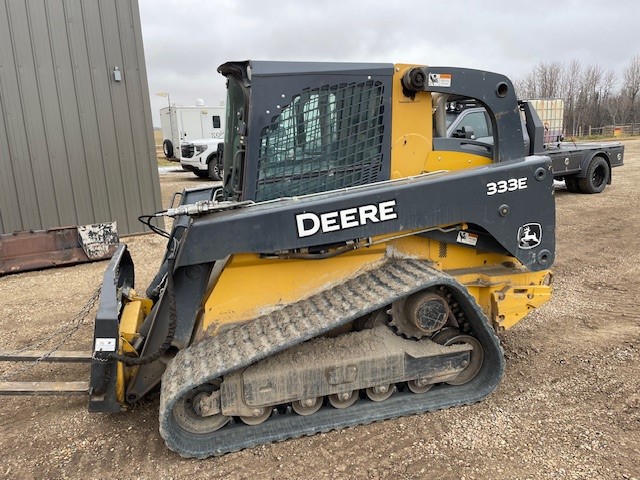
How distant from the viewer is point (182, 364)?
9.73 feet

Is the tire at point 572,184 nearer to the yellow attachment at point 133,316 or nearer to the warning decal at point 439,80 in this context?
the warning decal at point 439,80

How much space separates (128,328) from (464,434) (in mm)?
2289

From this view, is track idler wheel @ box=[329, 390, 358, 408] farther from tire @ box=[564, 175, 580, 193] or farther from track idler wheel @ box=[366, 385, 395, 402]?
tire @ box=[564, 175, 580, 193]

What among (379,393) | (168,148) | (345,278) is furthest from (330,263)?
(168,148)

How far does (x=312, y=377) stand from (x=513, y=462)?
120 cm

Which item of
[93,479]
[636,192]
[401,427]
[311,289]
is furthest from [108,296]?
[636,192]

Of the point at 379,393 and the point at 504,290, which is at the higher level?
the point at 504,290

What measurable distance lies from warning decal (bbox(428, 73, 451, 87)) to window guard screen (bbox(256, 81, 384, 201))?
31cm

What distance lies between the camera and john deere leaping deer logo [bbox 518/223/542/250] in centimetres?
352

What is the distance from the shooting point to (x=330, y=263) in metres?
3.34

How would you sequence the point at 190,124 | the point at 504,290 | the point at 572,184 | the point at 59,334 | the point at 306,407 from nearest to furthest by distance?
the point at 306,407, the point at 504,290, the point at 59,334, the point at 572,184, the point at 190,124

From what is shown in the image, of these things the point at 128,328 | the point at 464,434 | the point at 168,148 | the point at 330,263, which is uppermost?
the point at 168,148

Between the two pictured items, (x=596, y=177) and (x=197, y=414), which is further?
(x=596, y=177)

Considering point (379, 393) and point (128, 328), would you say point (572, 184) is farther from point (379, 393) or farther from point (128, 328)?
point (128, 328)
